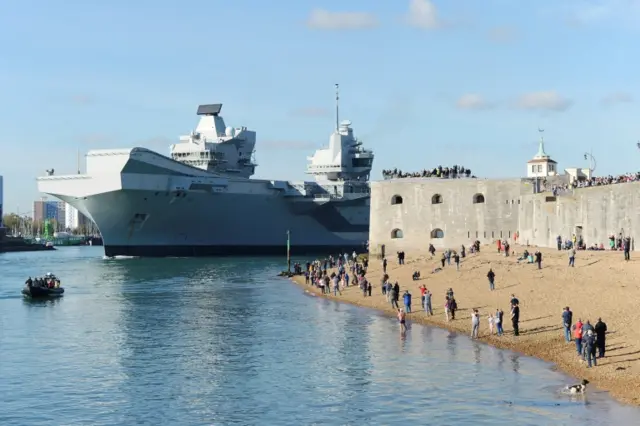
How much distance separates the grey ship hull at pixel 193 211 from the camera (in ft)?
285

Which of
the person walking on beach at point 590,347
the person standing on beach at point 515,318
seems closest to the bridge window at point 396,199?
the person standing on beach at point 515,318

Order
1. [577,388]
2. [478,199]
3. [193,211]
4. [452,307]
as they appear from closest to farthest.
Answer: [577,388], [452,307], [478,199], [193,211]

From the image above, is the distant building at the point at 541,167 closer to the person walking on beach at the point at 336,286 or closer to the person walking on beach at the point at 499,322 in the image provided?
the person walking on beach at the point at 336,286

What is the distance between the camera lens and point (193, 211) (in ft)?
312

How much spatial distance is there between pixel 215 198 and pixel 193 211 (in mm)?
2589

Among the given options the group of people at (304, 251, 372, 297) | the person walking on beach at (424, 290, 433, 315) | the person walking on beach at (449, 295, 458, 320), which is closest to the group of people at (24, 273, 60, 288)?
the group of people at (304, 251, 372, 297)

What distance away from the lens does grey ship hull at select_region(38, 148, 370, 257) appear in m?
87.0

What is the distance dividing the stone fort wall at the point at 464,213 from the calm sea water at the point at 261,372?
1440 centimetres

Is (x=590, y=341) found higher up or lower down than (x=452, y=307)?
lower down

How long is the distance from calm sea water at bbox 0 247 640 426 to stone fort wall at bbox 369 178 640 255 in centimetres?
1440

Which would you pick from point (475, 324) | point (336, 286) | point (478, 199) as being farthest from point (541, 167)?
point (475, 324)

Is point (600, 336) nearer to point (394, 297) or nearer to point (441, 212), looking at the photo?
point (394, 297)

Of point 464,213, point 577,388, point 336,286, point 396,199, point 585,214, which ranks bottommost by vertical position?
point 577,388

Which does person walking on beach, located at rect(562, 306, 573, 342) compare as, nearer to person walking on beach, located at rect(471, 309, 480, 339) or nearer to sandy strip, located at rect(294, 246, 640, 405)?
sandy strip, located at rect(294, 246, 640, 405)
